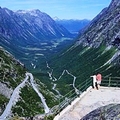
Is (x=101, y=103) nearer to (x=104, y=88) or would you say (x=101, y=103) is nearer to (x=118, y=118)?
(x=104, y=88)

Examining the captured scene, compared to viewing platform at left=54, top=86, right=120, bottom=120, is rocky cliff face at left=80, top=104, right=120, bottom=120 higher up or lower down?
higher up

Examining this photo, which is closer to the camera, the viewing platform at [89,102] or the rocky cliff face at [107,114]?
the rocky cliff face at [107,114]

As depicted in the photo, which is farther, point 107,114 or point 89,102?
point 89,102

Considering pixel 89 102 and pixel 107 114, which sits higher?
pixel 107 114

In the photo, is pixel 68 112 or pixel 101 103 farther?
pixel 101 103

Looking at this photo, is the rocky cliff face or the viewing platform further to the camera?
the viewing platform

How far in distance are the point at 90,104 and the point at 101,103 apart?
4.40 feet

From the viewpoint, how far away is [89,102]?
42.1m

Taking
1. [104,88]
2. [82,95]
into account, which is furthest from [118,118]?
[104,88]

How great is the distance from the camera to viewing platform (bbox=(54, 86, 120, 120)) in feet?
125

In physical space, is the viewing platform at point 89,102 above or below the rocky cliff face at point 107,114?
below

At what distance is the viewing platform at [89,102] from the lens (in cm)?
3816

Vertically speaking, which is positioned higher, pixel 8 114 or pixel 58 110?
pixel 58 110

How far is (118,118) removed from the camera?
29891 millimetres
